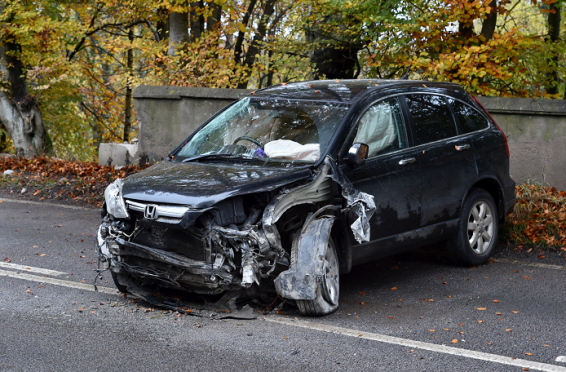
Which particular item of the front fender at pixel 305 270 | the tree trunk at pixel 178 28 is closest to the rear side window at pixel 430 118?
the front fender at pixel 305 270

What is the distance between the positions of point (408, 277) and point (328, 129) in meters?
1.92

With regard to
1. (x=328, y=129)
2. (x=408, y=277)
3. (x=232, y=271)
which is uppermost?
(x=328, y=129)

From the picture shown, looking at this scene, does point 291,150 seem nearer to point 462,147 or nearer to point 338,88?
point 338,88

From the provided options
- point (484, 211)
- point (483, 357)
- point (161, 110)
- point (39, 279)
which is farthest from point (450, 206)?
point (161, 110)

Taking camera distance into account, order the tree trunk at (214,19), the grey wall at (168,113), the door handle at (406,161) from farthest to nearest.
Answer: the tree trunk at (214,19) < the grey wall at (168,113) < the door handle at (406,161)

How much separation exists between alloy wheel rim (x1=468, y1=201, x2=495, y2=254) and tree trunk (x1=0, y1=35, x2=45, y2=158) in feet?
42.2

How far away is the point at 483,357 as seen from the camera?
13.5 ft

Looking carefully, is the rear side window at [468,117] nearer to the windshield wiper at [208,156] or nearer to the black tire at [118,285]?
the windshield wiper at [208,156]

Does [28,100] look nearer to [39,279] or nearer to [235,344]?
[39,279]

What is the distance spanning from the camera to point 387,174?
5.59 m

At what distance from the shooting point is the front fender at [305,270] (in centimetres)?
466

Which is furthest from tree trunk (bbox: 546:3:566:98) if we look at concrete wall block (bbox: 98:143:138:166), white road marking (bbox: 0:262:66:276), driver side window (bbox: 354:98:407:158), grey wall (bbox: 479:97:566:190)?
white road marking (bbox: 0:262:66:276)

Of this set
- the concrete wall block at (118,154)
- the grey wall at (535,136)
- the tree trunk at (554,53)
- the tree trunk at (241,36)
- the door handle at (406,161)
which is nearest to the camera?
the door handle at (406,161)

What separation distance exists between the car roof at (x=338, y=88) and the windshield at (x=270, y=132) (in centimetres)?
12
